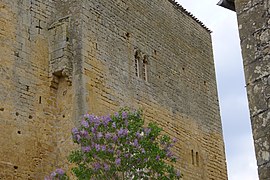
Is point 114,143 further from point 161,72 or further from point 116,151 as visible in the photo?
point 161,72

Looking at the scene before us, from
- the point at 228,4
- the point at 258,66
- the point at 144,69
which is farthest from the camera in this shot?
the point at 144,69

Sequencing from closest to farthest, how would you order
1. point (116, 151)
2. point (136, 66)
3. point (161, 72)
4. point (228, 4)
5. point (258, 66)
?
point (258, 66) → point (228, 4) → point (116, 151) → point (136, 66) → point (161, 72)

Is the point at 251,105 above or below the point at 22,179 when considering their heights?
below

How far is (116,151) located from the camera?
9266 millimetres

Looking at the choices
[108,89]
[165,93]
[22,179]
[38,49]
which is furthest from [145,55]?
[22,179]

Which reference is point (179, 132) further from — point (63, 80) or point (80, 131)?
point (80, 131)

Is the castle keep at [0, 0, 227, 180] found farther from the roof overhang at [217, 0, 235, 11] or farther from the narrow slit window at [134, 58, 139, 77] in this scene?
the roof overhang at [217, 0, 235, 11]

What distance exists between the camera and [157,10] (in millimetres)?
16484

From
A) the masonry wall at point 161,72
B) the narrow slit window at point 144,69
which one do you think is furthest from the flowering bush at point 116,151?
the narrow slit window at point 144,69

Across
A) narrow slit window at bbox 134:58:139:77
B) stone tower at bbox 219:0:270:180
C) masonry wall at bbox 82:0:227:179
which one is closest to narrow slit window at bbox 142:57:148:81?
masonry wall at bbox 82:0:227:179

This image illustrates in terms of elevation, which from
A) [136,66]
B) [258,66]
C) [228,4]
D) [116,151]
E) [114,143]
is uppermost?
[136,66]

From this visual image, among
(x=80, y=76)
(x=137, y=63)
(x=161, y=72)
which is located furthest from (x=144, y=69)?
(x=80, y=76)

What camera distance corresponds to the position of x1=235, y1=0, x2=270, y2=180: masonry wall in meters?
3.69

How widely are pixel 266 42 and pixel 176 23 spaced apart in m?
13.6
